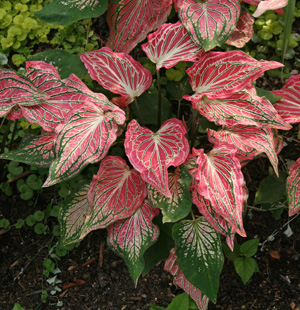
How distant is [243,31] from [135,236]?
830 millimetres

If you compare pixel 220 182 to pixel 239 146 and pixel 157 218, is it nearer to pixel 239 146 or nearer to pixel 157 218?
pixel 239 146

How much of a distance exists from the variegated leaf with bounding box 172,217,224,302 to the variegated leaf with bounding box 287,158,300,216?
0.26m

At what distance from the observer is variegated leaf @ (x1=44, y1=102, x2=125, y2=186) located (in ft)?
3.87

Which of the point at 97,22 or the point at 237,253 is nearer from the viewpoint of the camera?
the point at 237,253

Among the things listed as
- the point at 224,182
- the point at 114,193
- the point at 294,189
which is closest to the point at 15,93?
the point at 114,193

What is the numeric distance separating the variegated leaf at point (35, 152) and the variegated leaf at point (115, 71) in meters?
0.27

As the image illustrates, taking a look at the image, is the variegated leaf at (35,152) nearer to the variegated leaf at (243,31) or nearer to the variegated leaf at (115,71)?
the variegated leaf at (115,71)

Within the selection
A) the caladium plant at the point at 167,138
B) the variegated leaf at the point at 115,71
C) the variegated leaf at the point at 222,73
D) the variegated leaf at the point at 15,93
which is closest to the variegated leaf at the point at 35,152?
the caladium plant at the point at 167,138

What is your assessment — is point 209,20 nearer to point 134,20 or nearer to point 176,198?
point 134,20

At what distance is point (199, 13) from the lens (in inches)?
52.5

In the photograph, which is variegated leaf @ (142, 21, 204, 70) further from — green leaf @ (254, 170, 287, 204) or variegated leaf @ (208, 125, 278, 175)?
green leaf @ (254, 170, 287, 204)

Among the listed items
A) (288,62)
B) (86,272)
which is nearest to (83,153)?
(86,272)

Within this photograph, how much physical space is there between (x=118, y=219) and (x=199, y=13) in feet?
2.33

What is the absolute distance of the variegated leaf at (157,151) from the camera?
3.86 feet
